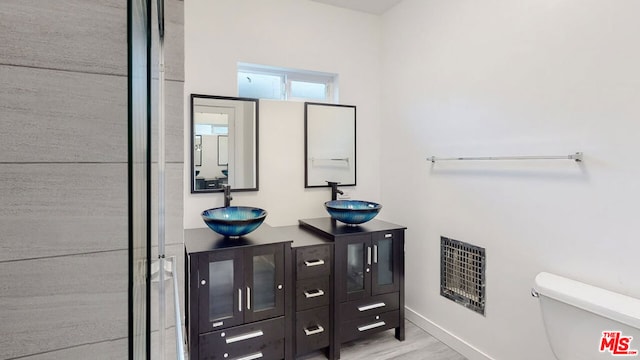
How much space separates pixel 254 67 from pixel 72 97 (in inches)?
72.1

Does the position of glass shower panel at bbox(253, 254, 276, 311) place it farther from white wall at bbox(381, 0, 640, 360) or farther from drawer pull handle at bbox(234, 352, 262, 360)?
white wall at bbox(381, 0, 640, 360)

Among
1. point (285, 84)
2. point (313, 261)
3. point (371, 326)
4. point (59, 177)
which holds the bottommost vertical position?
point (371, 326)

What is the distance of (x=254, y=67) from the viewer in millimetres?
2449

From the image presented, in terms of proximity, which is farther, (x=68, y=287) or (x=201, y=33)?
(x=201, y=33)

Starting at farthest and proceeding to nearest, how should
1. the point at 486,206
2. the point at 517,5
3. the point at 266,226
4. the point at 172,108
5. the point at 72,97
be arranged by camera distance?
1. the point at 266,226
2. the point at 486,206
3. the point at 517,5
4. the point at 172,108
5. the point at 72,97

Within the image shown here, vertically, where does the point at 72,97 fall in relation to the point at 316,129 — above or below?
below

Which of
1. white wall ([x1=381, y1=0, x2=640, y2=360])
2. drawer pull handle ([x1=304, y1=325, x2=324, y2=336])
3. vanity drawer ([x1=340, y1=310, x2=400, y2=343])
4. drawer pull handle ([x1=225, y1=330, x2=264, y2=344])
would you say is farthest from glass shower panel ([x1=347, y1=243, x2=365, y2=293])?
drawer pull handle ([x1=225, y1=330, x2=264, y2=344])

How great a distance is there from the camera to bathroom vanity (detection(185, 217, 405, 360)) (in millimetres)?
1747

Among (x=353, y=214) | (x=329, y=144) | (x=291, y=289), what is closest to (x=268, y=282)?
Answer: (x=291, y=289)

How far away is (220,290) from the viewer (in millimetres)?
1793

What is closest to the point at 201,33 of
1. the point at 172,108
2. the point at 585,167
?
the point at 172,108

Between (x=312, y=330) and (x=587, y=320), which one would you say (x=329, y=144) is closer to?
(x=312, y=330)

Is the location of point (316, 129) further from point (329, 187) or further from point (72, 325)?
point (72, 325)

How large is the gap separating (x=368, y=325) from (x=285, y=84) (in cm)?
192
